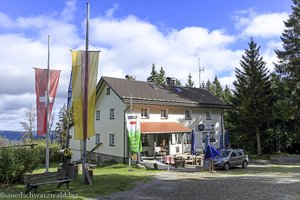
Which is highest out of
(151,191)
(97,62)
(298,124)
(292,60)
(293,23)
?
(293,23)

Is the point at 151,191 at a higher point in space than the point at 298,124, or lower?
lower

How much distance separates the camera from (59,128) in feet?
213

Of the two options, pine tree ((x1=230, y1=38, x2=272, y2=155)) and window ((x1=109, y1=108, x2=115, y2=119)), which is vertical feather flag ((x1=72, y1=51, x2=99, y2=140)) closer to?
window ((x1=109, y1=108, x2=115, y2=119))

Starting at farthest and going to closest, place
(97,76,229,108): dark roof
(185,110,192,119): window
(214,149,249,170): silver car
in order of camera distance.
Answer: (185,110,192,119): window < (97,76,229,108): dark roof < (214,149,249,170): silver car

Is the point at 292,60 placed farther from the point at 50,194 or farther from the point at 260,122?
the point at 50,194

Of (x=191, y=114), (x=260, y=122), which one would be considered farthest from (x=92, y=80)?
(x=260, y=122)

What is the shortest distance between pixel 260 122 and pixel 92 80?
29438 mm

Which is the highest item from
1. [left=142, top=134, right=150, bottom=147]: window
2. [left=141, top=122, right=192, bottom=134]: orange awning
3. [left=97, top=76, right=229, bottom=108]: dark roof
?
[left=97, top=76, right=229, bottom=108]: dark roof

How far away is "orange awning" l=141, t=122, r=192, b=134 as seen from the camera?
104ft

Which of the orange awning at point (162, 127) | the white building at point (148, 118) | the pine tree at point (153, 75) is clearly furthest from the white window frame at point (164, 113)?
the pine tree at point (153, 75)

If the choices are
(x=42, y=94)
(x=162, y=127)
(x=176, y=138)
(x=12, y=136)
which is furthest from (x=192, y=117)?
(x=12, y=136)

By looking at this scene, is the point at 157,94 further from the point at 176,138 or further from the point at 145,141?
the point at 145,141

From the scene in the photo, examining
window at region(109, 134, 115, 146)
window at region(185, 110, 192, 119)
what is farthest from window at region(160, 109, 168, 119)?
window at region(109, 134, 115, 146)

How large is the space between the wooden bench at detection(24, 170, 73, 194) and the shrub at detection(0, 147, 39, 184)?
2.47m
